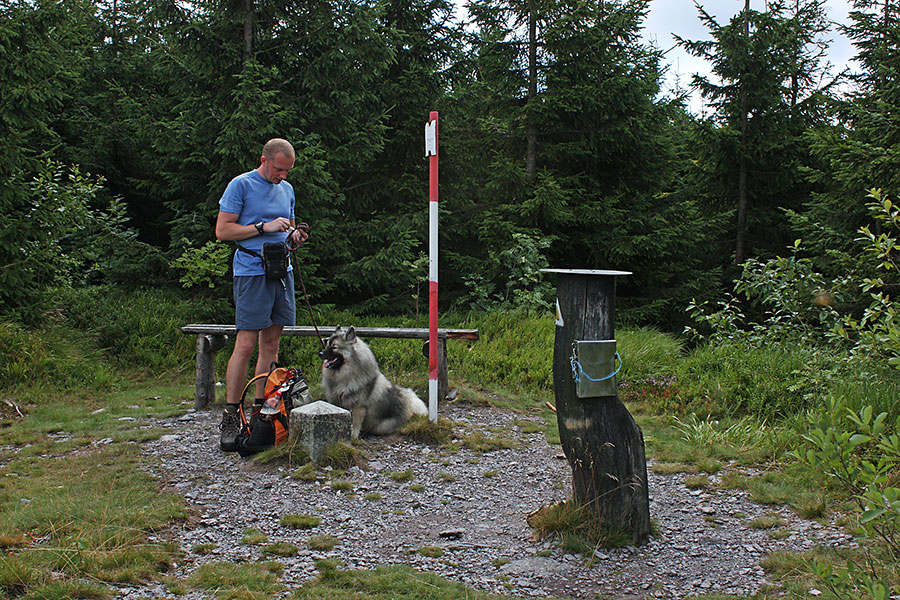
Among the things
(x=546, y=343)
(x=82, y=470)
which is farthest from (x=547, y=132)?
(x=82, y=470)

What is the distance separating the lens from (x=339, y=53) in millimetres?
8062

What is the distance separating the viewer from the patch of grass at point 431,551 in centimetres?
306

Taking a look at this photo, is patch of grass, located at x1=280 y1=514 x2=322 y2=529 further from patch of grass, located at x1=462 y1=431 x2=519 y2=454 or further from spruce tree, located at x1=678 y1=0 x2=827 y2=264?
spruce tree, located at x1=678 y1=0 x2=827 y2=264

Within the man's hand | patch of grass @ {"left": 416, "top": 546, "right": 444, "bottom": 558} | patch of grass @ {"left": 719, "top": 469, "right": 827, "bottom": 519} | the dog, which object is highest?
the man's hand

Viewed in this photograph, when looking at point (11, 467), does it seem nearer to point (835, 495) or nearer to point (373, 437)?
point (373, 437)

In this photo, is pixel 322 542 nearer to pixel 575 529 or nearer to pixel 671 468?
pixel 575 529

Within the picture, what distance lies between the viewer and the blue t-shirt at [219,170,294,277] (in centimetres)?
442

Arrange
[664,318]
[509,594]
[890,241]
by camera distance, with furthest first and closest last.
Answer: [664,318] → [890,241] → [509,594]

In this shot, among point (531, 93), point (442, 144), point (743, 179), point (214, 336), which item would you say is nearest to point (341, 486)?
point (214, 336)

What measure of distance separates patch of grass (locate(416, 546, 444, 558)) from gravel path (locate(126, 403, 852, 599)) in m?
0.04

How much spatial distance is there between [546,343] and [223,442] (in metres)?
4.04

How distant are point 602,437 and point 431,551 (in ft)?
3.10

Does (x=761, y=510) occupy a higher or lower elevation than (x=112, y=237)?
lower

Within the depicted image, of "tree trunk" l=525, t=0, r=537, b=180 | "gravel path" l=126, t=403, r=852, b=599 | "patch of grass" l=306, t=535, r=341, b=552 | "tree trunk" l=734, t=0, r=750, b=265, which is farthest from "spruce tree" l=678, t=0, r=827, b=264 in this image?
"patch of grass" l=306, t=535, r=341, b=552
